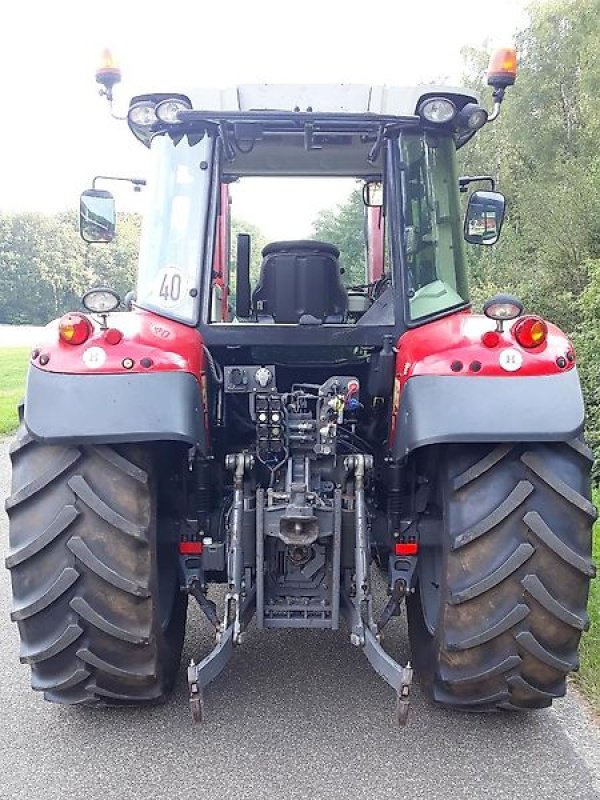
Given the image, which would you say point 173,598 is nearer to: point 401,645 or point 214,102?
point 401,645

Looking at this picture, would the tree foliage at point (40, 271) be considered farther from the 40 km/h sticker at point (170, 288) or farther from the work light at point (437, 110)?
the work light at point (437, 110)

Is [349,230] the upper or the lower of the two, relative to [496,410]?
upper

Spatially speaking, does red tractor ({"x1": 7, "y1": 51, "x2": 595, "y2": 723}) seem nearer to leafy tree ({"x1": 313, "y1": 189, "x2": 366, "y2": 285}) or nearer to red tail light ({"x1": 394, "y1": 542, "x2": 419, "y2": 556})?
red tail light ({"x1": 394, "y1": 542, "x2": 419, "y2": 556})

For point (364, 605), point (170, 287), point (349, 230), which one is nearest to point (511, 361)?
point (364, 605)

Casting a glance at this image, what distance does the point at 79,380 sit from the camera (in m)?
3.00

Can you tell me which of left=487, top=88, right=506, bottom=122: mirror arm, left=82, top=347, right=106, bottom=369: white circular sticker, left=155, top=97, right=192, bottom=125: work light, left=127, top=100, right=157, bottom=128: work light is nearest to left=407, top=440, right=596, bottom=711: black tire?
left=82, top=347, right=106, bottom=369: white circular sticker

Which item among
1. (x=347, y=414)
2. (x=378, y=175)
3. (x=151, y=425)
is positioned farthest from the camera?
(x=378, y=175)

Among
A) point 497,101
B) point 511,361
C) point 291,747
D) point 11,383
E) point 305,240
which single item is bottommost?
point 291,747

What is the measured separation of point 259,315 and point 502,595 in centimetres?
202

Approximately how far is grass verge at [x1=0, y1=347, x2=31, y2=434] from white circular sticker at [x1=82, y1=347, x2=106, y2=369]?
4.40m

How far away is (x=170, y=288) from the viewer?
3.59 metres

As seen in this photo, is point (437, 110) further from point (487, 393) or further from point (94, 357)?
point (94, 357)

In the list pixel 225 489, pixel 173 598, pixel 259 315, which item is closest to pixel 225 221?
pixel 259 315

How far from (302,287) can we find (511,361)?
138 centimetres
